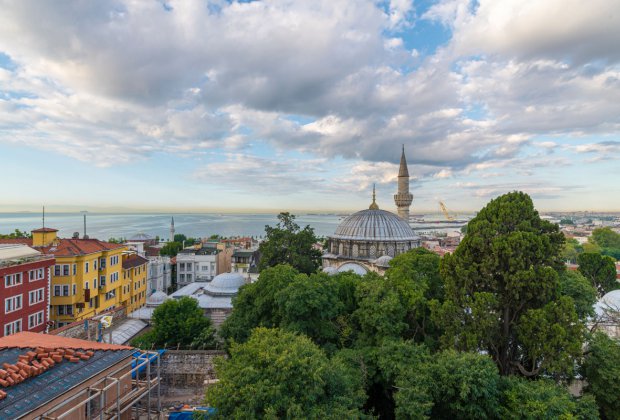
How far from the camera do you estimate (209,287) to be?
117ft

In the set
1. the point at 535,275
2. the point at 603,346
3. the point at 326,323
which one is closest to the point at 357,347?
the point at 326,323

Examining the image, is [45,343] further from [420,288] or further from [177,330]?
[420,288]

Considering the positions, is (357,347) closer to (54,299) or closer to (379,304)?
(379,304)

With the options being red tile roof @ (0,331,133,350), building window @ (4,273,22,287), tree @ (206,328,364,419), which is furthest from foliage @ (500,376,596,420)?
building window @ (4,273,22,287)

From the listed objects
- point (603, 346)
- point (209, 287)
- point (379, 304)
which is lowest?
point (209, 287)

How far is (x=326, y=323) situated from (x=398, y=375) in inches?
197

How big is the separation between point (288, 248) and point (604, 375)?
2656cm

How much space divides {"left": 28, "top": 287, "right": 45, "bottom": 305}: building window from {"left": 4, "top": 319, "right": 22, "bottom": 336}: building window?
4.96 ft

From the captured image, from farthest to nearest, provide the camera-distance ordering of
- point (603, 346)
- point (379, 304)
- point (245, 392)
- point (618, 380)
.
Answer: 1. point (379, 304)
2. point (603, 346)
3. point (618, 380)
4. point (245, 392)

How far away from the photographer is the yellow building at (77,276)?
28.2 metres

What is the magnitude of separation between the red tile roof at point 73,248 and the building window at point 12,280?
4.40 meters

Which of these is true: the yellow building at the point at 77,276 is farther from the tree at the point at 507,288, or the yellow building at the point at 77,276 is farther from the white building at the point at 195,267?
the tree at the point at 507,288

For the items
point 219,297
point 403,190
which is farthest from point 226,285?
point 403,190

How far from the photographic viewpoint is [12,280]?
23312 mm
